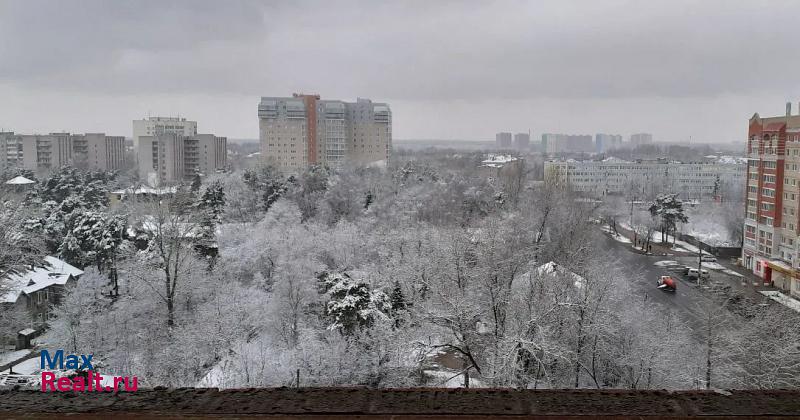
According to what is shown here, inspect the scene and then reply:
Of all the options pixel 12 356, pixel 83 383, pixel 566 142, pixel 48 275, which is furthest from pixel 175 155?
pixel 566 142

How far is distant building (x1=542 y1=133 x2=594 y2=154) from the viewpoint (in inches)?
5256

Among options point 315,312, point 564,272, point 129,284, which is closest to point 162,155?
point 129,284

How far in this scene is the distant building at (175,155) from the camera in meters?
43.5

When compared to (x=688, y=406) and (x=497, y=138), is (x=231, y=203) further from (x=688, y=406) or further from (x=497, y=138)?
(x=497, y=138)

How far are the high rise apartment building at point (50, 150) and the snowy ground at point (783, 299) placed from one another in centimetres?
4770

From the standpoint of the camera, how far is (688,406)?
2451mm

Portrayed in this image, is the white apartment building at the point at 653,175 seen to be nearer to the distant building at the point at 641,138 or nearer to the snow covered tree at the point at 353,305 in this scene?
the snow covered tree at the point at 353,305

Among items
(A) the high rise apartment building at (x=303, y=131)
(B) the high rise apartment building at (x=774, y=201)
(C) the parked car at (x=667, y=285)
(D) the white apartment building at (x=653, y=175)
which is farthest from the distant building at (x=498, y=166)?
(C) the parked car at (x=667, y=285)

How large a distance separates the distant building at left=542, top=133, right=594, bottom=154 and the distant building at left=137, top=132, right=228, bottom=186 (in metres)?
99.4

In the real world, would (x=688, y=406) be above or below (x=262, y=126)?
below

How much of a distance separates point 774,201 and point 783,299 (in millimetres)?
5032

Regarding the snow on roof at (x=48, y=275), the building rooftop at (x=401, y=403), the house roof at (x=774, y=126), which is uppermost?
the house roof at (x=774, y=126)

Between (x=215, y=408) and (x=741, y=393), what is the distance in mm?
2240

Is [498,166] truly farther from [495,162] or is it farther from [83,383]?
[83,383]
